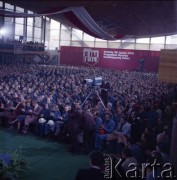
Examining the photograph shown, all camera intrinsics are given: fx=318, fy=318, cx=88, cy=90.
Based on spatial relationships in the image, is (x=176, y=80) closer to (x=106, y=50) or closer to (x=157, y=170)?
(x=157, y=170)

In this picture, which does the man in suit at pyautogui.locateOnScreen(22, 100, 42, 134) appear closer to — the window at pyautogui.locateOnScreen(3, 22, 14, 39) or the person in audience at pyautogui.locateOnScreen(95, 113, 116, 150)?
the person in audience at pyautogui.locateOnScreen(95, 113, 116, 150)

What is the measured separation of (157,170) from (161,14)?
13599 millimetres

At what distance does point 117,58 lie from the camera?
2441 centimetres

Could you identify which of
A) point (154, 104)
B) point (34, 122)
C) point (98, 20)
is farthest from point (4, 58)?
point (154, 104)

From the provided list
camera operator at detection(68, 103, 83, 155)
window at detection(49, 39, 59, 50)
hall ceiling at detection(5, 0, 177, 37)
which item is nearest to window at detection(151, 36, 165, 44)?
hall ceiling at detection(5, 0, 177, 37)

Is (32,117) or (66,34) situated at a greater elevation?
(66,34)

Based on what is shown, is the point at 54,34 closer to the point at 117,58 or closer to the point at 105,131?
the point at 117,58

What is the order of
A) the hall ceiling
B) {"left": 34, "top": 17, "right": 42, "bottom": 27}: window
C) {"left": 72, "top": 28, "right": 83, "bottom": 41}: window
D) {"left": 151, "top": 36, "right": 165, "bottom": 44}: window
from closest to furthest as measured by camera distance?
the hall ceiling → {"left": 34, "top": 17, "right": 42, "bottom": 27}: window → {"left": 151, "top": 36, "right": 165, "bottom": 44}: window → {"left": 72, "top": 28, "right": 83, "bottom": 41}: window

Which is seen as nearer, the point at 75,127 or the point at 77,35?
the point at 75,127

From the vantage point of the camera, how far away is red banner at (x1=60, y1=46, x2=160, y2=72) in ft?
77.9

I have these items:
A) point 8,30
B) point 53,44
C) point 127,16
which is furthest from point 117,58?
point 53,44

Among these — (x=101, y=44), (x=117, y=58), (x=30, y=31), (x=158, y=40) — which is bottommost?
(x=117, y=58)

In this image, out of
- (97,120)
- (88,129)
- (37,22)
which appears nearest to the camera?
(88,129)

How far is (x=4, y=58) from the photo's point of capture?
871 inches
